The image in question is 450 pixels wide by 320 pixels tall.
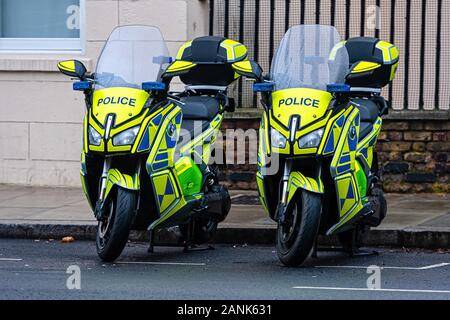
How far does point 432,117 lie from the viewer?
13070 millimetres

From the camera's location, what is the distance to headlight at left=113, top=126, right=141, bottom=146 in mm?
9070

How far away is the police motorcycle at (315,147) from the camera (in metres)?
8.80

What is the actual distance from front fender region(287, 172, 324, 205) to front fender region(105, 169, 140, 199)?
1.16 metres

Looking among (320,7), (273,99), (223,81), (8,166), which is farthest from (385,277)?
(8,166)

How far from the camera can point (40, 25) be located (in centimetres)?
1448

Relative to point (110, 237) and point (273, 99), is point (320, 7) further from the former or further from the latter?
point (110, 237)

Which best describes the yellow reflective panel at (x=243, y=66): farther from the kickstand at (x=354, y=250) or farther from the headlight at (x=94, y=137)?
the kickstand at (x=354, y=250)

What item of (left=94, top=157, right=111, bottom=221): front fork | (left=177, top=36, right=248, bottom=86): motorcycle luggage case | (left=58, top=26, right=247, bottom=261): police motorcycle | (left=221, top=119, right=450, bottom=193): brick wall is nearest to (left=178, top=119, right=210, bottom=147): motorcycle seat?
(left=58, top=26, right=247, bottom=261): police motorcycle

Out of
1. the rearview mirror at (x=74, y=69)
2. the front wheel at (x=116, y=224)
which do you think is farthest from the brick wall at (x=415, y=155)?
the front wheel at (x=116, y=224)

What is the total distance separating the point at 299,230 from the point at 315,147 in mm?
631

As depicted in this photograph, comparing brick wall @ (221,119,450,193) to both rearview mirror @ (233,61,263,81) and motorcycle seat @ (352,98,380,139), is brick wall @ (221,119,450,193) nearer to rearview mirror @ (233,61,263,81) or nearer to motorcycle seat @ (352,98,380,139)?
motorcycle seat @ (352,98,380,139)

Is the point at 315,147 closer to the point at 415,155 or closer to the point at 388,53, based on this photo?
the point at 388,53

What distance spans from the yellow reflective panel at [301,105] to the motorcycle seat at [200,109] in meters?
1.02

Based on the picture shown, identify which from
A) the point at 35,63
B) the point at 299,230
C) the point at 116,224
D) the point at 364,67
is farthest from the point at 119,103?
the point at 35,63
